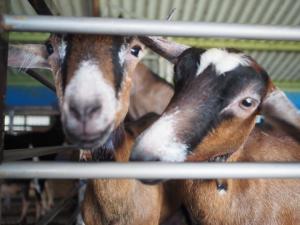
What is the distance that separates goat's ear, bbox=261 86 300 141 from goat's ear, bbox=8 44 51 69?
1109 mm

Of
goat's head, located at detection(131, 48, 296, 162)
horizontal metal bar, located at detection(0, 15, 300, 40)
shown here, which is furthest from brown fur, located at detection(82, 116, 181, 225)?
horizontal metal bar, located at detection(0, 15, 300, 40)

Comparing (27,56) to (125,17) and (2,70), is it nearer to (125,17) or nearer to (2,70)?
(2,70)

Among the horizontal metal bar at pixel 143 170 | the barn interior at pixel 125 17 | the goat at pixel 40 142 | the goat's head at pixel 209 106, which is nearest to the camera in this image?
the horizontal metal bar at pixel 143 170

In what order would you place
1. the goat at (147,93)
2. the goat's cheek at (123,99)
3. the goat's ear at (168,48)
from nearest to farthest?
the goat's cheek at (123,99), the goat's ear at (168,48), the goat at (147,93)

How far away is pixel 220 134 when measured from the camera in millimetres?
1889

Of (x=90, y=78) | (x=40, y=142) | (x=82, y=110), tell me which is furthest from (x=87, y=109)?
(x=40, y=142)

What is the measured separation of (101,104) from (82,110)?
0.30 feet

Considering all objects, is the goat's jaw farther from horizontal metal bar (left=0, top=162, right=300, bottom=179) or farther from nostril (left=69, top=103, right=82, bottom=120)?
horizontal metal bar (left=0, top=162, right=300, bottom=179)

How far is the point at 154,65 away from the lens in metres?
9.38

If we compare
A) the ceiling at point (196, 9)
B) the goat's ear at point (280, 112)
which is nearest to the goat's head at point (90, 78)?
the goat's ear at point (280, 112)

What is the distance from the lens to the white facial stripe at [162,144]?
1.58m

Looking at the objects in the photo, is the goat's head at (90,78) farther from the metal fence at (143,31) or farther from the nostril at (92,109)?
the metal fence at (143,31)

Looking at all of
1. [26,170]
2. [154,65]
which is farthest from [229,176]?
[154,65]

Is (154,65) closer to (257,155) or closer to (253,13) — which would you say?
(253,13)
